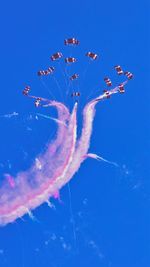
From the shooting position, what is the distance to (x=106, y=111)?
1.42 m

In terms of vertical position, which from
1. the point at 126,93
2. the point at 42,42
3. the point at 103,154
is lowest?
the point at 103,154

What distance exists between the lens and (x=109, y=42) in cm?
144

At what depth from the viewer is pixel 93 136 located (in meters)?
1.41

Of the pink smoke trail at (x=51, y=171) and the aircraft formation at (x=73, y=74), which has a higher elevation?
the aircraft formation at (x=73, y=74)

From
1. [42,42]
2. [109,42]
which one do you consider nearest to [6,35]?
[42,42]

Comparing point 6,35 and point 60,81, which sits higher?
point 6,35

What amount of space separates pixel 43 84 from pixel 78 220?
53 centimetres

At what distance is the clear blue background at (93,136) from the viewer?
142 cm

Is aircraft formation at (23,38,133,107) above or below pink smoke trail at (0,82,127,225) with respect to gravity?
above

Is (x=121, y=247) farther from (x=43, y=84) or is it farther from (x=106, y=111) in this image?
(x=43, y=84)

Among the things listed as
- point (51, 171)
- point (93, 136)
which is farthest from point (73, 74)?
point (51, 171)

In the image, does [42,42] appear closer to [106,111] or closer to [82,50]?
[82,50]

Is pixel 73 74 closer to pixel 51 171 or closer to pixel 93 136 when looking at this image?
pixel 93 136

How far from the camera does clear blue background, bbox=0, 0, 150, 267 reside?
1415 millimetres
